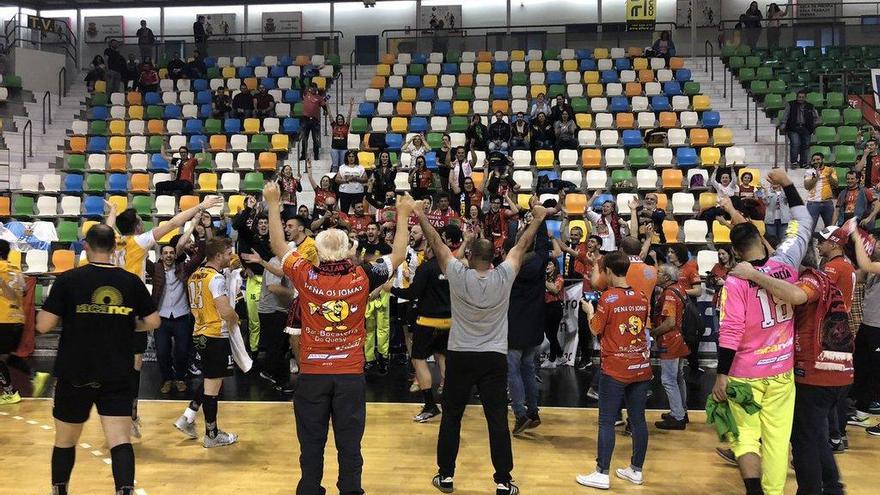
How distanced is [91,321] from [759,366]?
12.4 feet

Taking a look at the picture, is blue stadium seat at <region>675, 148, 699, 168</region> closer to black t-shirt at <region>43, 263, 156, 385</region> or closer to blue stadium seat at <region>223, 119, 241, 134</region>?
Answer: blue stadium seat at <region>223, 119, 241, 134</region>

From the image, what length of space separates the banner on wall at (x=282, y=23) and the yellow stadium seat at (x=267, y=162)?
29.5 feet

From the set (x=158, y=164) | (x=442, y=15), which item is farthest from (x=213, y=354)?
(x=442, y=15)

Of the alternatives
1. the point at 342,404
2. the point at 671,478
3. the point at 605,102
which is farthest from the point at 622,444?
the point at 605,102

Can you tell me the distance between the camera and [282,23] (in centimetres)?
2394

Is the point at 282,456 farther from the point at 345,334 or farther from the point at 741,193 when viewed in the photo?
the point at 741,193

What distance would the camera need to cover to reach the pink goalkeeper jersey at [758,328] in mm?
4582

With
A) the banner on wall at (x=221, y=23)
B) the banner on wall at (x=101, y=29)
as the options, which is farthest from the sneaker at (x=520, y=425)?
the banner on wall at (x=101, y=29)

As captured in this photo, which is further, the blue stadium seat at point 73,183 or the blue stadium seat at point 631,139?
the blue stadium seat at point 631,139

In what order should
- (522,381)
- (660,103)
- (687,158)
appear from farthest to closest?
(660,103), (687,158), (522,381)

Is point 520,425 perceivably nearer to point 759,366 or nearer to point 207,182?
point 759,366

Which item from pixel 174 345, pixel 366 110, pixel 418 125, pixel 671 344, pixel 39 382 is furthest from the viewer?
pixel 366 110

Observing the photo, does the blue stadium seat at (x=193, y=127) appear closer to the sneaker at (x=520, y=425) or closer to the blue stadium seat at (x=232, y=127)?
the blue stadium seat at (x=232, y=127)

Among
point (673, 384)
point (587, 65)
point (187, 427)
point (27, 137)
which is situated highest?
point (587, 65)
